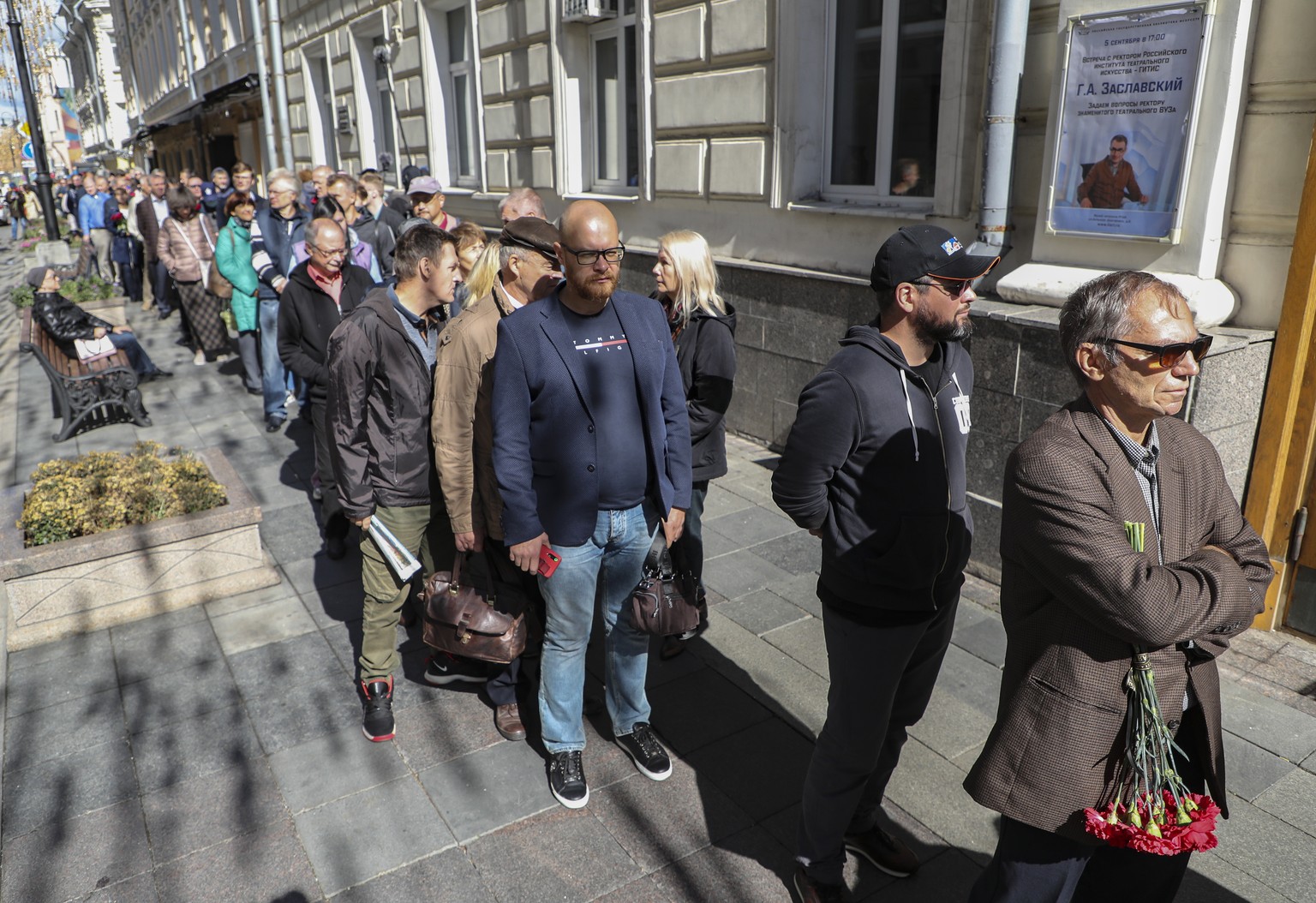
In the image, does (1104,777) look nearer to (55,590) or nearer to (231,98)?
(55,590)

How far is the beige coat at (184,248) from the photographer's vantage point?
9.89 metres

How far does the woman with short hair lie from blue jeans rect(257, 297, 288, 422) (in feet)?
6.87

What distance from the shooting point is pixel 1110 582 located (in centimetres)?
175

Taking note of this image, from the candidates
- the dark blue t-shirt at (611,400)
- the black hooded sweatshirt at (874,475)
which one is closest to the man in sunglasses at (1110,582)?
the black hooded sweatshirt at (874,475)

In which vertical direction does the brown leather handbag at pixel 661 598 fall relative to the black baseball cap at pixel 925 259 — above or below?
below

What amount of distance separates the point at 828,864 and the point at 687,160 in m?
5.97

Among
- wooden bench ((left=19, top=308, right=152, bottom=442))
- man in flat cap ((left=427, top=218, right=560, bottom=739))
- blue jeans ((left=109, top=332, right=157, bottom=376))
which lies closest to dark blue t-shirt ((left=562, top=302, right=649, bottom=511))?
man in flat cap ((left=427, top=218, right=560, bottom=739))

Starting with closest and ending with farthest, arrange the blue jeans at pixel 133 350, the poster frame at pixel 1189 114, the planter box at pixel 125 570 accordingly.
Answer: the poster frame at pixel 1189 114 → the planter box at pixel 125 570 → the blue jeans at pixel 133 350

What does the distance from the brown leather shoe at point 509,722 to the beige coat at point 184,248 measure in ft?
26.2

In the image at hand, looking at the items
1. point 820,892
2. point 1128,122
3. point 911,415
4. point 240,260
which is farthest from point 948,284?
point 240,260

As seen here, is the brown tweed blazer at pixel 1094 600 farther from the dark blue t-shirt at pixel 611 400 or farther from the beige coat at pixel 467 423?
the beige coat at pixel 467 423

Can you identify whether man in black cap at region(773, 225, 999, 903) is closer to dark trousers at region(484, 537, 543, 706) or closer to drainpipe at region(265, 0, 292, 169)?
dark trousers at region(484, 537, 543, 706)

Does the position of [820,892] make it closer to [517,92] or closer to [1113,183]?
[1113,183]

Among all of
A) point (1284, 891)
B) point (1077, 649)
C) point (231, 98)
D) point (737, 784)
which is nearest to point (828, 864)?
point (737, 784)
